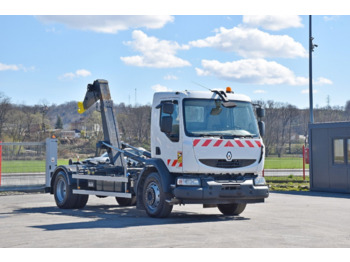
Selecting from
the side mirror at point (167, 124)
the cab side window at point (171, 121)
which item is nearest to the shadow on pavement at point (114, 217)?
the cab side window at point (171, 121)

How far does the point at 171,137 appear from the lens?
13.2 metres

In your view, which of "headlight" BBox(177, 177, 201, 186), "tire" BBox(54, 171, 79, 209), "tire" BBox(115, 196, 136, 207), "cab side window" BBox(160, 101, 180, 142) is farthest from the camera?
"tire" BBox(115, 196, 136, 207)

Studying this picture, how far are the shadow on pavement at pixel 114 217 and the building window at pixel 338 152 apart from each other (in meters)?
10.0

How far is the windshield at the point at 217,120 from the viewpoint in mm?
13109

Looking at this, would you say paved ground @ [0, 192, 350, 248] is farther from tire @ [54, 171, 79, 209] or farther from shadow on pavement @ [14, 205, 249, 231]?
tire @ [54, 171, 79, 209]

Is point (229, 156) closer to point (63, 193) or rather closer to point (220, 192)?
point (220, 192)

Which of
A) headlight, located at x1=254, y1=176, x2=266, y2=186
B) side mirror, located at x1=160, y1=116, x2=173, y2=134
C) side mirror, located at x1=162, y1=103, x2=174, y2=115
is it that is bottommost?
headlight, located at x1=254, y1=176, x2=266, y2=186

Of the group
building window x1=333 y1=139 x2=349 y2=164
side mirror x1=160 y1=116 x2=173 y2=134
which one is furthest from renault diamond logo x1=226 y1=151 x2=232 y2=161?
building window x1=333 y1=139 x2=349 y2=164

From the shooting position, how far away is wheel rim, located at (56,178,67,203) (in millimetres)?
16609

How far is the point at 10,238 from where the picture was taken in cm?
1025

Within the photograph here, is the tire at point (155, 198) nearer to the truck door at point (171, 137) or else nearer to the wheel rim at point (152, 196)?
the wheel rim at point (152, 196)

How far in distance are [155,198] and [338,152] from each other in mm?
11989

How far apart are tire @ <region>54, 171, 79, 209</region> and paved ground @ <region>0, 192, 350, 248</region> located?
1.15ft

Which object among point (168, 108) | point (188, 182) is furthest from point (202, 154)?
point (168, 108)
